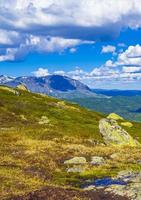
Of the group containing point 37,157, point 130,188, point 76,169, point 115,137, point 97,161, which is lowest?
point 76,169

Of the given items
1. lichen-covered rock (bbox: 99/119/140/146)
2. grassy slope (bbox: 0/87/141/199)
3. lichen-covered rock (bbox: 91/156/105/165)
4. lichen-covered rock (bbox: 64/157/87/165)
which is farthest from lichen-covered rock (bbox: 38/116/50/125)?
lichen-covered rock (bbox: 64/157/87/165)

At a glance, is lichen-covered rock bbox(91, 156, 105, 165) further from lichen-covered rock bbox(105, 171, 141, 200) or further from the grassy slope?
lichen-covered rock bbox(105, 171, 141, 200)

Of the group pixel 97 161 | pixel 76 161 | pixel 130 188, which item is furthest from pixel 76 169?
pixel 130 188

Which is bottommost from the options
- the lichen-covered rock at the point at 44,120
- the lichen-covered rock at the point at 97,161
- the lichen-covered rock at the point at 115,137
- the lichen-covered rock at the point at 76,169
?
the lichen-covered rock at the point at 76,169

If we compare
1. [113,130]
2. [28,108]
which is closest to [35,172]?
[113,130]

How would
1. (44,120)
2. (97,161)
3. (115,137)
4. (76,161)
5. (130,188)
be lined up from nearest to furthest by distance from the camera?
(130,188), (97,161), (76,161), (115,137), (44,120)

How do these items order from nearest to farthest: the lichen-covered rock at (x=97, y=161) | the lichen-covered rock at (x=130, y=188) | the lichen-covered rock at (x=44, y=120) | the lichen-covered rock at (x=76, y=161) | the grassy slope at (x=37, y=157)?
the lichen-covered rock at (x=130, y=188) → the grassy slope at (x=37, y=157) → the lichen-covered rock at (x=76, y=161) → the lichen-covered rock at (x=97, y=161) → the lichen-covered rock at (x=44, y=120)

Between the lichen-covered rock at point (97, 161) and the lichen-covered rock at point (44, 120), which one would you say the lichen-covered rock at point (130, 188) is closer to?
the lichen-covered rock at point (97, 161)

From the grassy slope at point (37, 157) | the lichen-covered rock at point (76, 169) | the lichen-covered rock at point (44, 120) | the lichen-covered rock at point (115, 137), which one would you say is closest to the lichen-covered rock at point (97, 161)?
the grassy slope at point (37, 157)

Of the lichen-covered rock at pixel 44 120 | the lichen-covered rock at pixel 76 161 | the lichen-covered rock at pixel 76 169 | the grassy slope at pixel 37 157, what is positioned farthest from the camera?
the lichen-covered rock at pixel 44 120

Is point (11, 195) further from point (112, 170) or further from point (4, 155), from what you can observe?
point (4, 155)

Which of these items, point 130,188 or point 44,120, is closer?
point 130,188

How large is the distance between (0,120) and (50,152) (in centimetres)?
5213

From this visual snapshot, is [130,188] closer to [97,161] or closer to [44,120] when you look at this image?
[97,161]
